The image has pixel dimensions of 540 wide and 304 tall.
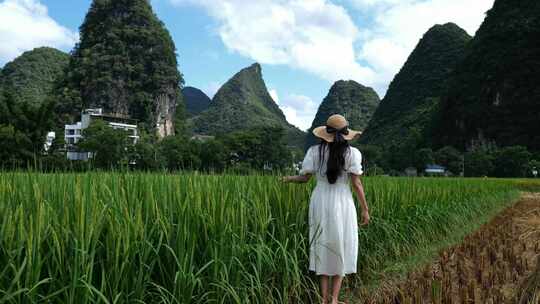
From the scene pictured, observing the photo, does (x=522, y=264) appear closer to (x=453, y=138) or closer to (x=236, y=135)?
(x=236, y=135)

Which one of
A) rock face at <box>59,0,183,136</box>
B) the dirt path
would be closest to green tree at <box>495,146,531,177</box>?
the dirt path

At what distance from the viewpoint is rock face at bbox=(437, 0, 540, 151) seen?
177ft

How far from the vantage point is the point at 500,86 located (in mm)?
57062

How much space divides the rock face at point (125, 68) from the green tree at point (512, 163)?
41997 millimetres

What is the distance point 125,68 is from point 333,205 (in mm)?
63126

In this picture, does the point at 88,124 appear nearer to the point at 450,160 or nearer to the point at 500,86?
the point at 450,160

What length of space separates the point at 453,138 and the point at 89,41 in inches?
2020

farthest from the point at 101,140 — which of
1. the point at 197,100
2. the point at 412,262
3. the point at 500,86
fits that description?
the point at 197,100

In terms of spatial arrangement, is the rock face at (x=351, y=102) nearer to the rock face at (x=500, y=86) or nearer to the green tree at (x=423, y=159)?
the rock face at (x=500, y=86)

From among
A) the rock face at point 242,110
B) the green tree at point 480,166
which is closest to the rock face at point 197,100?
the rock face at point 242,110

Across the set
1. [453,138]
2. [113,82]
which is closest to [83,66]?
[113,82]

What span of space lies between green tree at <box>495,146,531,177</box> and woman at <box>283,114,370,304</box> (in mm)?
39937

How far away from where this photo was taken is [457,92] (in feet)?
206

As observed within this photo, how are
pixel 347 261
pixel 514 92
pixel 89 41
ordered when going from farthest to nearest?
pixel 89 41 < pixel 514 92 < pixel 347 261
